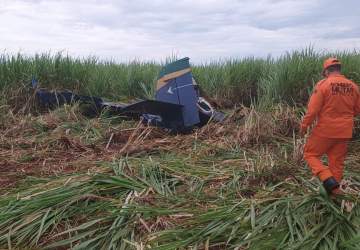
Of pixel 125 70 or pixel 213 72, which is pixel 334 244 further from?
pixel 125 70

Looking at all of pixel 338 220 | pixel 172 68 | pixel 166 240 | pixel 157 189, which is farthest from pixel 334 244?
pixel 172 68

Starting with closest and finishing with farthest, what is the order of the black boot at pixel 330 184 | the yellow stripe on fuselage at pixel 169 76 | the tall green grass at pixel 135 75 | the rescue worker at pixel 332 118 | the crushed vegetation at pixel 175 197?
the crushed vegetation at pixel 175 197
the black boot at pixel 330 184
the rescue worker at pixel 332 118
the yellow stripe on fuselage at pixel 169 76
the tall green grass at pixel 135 75

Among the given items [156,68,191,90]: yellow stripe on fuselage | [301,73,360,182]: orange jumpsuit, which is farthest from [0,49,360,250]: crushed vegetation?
[156,68,191,90]: yellow stripe on fuselage

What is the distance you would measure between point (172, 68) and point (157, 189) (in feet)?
10.8

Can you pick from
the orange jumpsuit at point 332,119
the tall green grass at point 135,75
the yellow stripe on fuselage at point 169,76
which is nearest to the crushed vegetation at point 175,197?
the orange jumpsuit at point 332,119

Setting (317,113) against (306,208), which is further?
(317,113)

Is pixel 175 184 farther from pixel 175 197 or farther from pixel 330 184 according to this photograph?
pixel 330 184

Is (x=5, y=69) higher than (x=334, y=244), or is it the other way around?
(x=5, y=69)

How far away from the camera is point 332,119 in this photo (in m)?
4.12

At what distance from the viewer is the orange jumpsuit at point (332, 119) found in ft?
13.4

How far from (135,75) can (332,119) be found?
6229 millimetres

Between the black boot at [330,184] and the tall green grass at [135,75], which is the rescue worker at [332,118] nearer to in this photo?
the black boot at [330,184]

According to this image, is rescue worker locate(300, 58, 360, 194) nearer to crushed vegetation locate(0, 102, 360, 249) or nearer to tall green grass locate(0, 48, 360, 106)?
crushed vegetation locate(0, 102, 360, 249)

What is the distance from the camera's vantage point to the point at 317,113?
4141 mm
